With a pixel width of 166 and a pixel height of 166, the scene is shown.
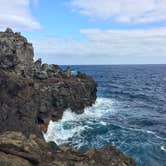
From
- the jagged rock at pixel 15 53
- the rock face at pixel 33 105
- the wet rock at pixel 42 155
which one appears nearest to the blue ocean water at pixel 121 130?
the rock face at pixel 33 105

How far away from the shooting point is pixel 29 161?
19766mm

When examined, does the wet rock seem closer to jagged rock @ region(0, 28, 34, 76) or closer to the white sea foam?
the white sea foam

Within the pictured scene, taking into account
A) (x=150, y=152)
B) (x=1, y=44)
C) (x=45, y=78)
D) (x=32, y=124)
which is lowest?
(x=150, y=152)

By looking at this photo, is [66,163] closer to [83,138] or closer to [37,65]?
[83,138]

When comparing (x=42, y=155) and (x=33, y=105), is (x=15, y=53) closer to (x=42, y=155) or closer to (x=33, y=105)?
(x=33, y=105)

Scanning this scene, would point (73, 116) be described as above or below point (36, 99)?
below

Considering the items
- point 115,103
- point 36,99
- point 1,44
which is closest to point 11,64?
point 1,44

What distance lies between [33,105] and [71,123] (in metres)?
11.3

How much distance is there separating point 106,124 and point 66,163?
33.5 metres

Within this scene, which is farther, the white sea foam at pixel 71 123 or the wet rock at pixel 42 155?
the white sea foam at pixel 71 123

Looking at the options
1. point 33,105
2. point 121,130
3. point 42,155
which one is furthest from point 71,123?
point 42,155

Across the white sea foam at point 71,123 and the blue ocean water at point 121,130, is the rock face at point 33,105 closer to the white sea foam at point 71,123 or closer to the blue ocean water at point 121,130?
the white sea foam at point 71,123

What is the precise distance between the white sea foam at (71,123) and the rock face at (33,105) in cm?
132

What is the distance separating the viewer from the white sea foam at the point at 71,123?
45.5 metres
